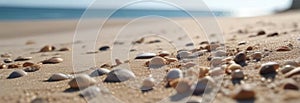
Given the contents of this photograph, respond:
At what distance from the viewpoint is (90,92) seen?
1.51 meters

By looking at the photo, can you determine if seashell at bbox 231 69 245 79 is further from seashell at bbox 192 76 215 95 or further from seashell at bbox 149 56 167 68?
seashell at bbox 149 56 167 68

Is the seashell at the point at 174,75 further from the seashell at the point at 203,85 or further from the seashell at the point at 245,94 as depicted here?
the seashell at the point at 245,94

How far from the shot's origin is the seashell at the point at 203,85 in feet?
4.73

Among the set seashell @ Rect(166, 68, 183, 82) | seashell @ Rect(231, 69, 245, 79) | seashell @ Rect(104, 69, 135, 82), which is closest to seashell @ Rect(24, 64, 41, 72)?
seashell @ Rect(104, 69, 135, 82)

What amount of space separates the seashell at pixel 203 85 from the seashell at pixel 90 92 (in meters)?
0.40

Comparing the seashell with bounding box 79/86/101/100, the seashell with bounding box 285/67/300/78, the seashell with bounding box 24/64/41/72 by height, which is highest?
the seashell with bounding box 285/67/300/78

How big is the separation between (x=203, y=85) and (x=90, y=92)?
0.46m

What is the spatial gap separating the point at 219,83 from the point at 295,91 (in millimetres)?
325

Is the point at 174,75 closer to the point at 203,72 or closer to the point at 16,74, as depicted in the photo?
the point at 203,72

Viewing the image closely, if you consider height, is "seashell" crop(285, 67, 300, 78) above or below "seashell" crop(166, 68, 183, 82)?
above

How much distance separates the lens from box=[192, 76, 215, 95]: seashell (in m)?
1.44

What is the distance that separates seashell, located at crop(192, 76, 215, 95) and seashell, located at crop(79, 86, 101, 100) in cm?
40

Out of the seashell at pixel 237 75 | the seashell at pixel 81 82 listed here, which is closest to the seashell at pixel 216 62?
the seashell at pixel 237 75

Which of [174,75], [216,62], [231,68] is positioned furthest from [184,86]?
[216,62]
